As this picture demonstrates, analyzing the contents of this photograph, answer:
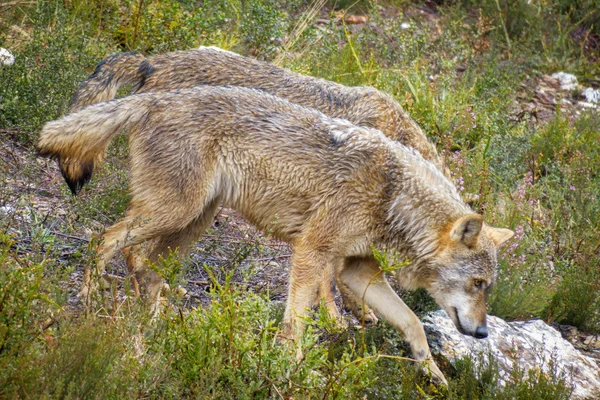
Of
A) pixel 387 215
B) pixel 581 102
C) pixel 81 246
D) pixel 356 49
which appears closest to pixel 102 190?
pixel 81 246

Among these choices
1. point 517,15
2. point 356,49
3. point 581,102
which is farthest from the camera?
point 517,15

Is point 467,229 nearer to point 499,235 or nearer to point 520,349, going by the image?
point 499,235

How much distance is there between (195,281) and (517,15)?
31.2ft

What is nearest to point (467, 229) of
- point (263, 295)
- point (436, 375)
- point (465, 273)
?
point (465, 273)

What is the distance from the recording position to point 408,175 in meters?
6.58

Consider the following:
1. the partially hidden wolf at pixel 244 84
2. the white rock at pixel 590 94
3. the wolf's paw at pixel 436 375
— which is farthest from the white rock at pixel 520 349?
the white rock at pixel 590 94

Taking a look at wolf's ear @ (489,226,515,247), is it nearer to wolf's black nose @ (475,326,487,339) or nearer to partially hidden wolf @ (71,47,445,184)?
wolf's black nose @ (475,326,487,339)

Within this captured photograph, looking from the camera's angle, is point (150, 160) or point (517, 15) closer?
point (150, 160)

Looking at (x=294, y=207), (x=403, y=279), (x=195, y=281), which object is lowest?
(x=195, y=281)

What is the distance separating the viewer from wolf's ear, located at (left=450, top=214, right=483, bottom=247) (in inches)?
244

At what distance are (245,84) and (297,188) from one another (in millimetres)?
1810

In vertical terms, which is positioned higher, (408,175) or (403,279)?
(408,175)

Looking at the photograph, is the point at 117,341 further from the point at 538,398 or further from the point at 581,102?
the point at 581,102

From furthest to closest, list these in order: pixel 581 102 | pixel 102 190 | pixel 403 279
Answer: pixel 581 102 → pixel 102 190 → pixel 403 279
